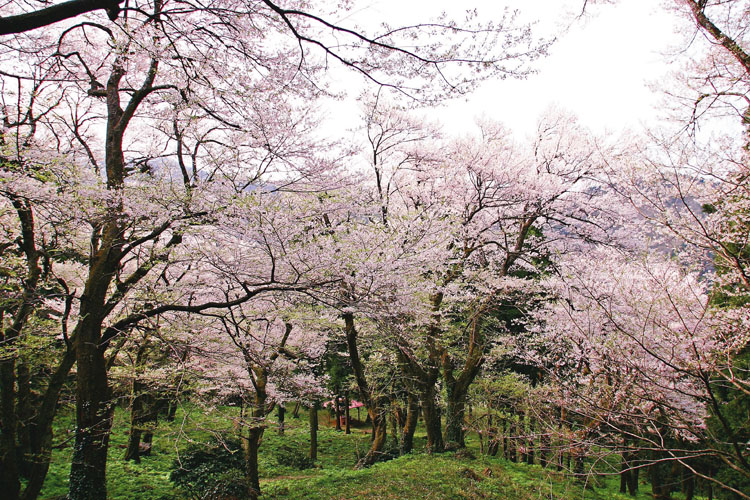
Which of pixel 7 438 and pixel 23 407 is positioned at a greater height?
pixel 23 407

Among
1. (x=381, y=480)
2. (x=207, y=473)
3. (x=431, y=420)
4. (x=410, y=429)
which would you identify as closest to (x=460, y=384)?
(x=431, y=420)

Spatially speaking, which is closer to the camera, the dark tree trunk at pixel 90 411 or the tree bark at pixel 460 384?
the dark tree trunk at pixel 90 411

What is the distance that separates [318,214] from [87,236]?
3958 millimetres

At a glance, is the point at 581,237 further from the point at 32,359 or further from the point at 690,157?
the point at 32,359

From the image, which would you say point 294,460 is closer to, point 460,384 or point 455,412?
point 455,412

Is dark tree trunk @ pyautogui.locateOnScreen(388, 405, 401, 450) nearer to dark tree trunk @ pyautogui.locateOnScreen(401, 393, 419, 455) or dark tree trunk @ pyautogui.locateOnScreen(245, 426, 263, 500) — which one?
dark tree trunk @ pyautogui.locateOnScreen(401, 393, 419, 455)

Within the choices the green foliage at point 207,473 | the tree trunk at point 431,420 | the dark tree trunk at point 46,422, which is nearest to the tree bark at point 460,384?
the tree trunk at point 431,420

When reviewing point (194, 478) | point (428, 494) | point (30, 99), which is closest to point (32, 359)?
point (194, 478)

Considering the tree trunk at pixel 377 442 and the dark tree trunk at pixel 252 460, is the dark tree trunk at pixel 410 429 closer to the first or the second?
the tree trunk at pixel 377 442

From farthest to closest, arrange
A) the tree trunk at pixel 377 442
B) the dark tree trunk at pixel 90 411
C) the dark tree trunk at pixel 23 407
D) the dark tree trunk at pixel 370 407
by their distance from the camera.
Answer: the tree trunk at pixel 377 442, the dark tree trunk at pixel 370 407, the dark tree trunk at pixel 23 407, the dark tree trunk at pixel 90 411

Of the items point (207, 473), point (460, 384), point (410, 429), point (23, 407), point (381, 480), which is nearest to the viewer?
point (23, 407)

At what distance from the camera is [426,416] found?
932 centimetres

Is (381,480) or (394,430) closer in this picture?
(381,480)

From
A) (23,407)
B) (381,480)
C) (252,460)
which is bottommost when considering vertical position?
(381,480)
